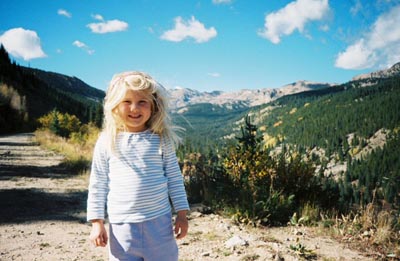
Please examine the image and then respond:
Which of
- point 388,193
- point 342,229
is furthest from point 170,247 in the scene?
point 388,193

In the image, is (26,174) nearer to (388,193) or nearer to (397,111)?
(388,193)

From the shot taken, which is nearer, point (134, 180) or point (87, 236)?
point (134, 180)

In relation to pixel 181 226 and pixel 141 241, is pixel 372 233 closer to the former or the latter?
pixel 181 226

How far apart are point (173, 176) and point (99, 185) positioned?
52 centimetres

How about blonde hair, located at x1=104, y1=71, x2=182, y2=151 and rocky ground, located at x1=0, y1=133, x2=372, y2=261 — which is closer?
blonde hair, located at x1=104, y1=71, x2=182, y2=151

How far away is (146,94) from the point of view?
210cm

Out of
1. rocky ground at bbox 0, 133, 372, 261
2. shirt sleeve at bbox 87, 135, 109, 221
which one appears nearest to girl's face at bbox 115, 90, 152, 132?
shirt sleeve at bbox 87, 135, 109, 221

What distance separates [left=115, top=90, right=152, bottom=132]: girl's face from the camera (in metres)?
2.05

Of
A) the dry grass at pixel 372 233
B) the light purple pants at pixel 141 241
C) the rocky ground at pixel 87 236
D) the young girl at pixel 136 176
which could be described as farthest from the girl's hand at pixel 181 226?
the dry grass at pixel 372 233

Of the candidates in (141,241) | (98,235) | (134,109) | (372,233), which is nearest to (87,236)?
(98,235)

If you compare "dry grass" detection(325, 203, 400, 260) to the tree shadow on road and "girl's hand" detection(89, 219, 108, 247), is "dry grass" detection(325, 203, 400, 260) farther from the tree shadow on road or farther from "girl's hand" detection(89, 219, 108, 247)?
the tree shadow on road

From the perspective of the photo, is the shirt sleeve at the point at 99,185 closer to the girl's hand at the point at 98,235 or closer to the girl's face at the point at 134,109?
the girl's hand at the point at 98,235

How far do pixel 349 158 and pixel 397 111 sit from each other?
163ft

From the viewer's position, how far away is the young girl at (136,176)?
191 cm
